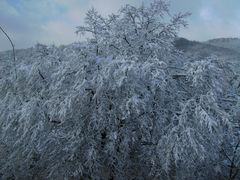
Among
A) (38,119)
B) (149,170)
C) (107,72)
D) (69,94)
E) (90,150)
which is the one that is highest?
(107,72)

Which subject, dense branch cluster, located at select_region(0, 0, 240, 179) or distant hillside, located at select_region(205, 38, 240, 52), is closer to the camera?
dense branch cluster, located at select_region(0, 0, 240, 179)

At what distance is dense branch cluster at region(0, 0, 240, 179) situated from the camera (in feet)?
25.3

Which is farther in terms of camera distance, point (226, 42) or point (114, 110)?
point (226, 42)

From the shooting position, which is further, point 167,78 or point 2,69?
point 2,69

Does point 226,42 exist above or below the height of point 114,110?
above

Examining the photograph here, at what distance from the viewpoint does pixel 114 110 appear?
790cm

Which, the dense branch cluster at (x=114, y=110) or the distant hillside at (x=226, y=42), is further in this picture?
→ the distant hillside at (x=226, y=42)

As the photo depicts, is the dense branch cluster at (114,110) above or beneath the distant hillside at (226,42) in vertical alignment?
beneath

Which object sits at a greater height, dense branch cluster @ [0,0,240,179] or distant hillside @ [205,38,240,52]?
distant hillside @ [205,38,240,52]

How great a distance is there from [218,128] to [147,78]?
1838 millimetres

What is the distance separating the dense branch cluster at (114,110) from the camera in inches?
304

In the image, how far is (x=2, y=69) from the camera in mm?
11039

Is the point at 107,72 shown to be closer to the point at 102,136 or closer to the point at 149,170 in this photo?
the point at 102,136

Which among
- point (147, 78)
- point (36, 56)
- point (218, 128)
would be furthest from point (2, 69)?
point (218, 128)
